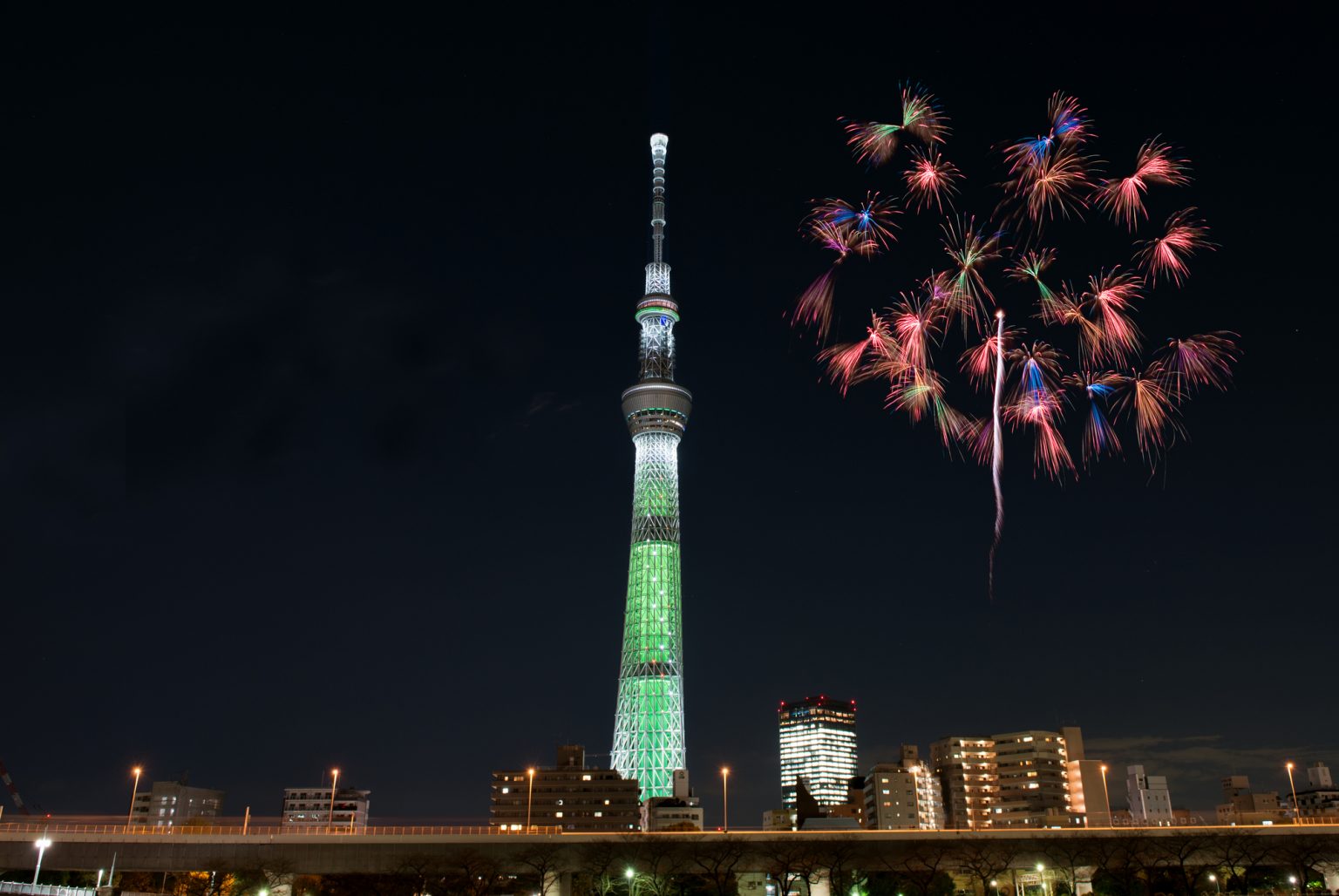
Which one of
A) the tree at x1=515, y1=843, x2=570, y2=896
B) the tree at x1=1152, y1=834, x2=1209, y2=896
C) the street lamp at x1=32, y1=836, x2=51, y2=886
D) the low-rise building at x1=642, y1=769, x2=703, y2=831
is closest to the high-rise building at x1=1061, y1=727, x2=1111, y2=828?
the low-rise building at x1=642, y1=769, x2=703, y2=831

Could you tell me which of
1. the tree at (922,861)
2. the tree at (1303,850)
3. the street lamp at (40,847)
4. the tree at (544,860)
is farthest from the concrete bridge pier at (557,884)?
the tree at (1303,850)

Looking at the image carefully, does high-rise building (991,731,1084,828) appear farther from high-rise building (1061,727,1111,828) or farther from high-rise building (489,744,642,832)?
high-rise building (489,744,642,832)

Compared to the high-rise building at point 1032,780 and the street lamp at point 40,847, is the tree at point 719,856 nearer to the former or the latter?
the street lamp at point 40,847

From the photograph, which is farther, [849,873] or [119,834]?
[849,873]

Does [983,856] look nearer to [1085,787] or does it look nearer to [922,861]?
[922,861]

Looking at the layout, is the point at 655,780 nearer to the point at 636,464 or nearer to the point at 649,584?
the point at 649,584

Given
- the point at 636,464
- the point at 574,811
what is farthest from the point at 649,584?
the point at 574,811
